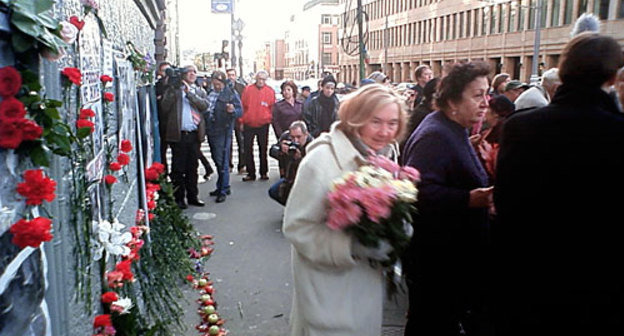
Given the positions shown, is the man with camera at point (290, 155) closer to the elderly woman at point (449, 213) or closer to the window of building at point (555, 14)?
the elderly woman at point (449, 213)

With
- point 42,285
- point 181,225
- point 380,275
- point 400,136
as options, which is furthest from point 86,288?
point 181,225

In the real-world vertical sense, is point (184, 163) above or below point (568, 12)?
below

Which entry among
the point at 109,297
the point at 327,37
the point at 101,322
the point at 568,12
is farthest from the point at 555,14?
the point at 327,37

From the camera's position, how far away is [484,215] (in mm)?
3057

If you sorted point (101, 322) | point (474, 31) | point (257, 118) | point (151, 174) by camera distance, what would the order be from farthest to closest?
1. point (474, 31)
2. point (257, 118)
3. point (151, 174)
4. point (101, 322)

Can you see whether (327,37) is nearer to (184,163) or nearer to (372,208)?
(184,163)

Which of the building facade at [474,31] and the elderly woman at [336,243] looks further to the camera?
the building facade at [474,31]

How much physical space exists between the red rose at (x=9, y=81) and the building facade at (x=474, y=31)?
2665 cm

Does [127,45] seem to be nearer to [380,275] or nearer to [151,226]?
[151,226]

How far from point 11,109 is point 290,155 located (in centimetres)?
489

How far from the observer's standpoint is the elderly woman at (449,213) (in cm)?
293

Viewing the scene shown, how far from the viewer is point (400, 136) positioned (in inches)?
109

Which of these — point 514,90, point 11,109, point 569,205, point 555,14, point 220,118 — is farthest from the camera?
point 555,14

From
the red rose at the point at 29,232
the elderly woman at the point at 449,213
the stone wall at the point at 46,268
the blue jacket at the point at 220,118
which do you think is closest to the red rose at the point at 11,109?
the stone wall at the point at 46,268
